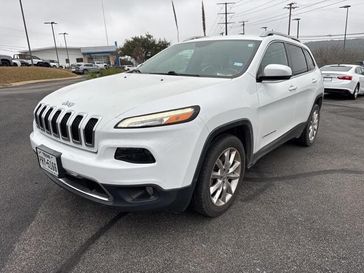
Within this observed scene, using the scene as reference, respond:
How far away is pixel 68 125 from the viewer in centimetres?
241

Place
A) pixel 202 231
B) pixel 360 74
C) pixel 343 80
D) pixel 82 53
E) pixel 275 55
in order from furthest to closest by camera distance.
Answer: pixel 82 53 < pixel 360 74 < pixel 343 80 < pixel 275 55 < pixel 202 231

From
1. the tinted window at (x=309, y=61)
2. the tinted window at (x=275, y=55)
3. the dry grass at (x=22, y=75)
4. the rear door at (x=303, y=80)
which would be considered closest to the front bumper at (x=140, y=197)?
the tinted window at (x=275, y=55)

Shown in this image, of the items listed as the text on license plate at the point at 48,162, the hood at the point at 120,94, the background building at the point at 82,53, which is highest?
the background building at the point at 82,53

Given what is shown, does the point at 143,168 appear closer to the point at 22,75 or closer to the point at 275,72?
the point at 275,72

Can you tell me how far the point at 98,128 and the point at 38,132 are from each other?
118cm

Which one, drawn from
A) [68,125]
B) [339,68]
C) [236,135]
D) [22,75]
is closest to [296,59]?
[236,135]

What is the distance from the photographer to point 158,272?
2209 millimetres

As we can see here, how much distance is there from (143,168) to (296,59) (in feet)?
10.6

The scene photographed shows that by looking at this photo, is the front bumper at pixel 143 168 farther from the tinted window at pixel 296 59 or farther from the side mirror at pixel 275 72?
the tinted window at pixel 296 59

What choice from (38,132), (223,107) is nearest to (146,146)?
(223,107)

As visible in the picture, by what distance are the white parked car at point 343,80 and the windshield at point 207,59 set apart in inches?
365

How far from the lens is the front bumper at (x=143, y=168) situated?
2164mm

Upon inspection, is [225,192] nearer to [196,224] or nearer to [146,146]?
[196,224]

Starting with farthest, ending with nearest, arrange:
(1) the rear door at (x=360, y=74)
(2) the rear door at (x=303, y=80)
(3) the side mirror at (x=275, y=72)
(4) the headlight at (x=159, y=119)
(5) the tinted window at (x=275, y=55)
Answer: (1) the rear door at (x=360, y=74) → (2) the rear door at (x=303, y=80) → (5) the tinted window at (x=275, y=55) → (3) the side mirror at (x=275, y=72) → (4) the headlight at (x=159, y=119)
